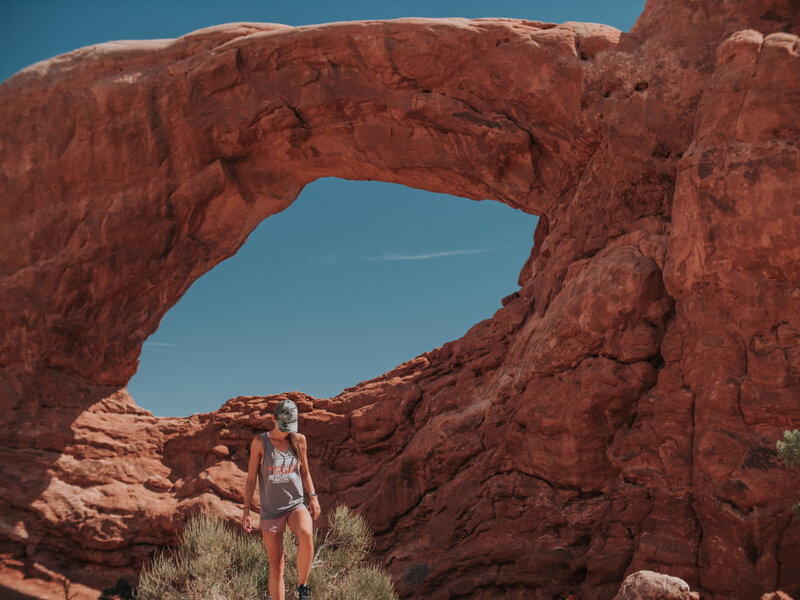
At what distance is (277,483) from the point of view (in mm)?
5898

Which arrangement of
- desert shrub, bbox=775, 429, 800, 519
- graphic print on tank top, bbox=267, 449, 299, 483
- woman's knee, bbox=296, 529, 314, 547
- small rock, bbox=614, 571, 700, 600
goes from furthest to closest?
1. desert shrub, bbox=775, 429, 800, 519
2. graphic print on tank top, bbox=267, 449, 299, 483
3. woman's knee, bbox=296, 529, 314, 547
4. small rock, bbox=614, 571, 700, 600

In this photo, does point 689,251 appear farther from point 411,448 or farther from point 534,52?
point 411,448

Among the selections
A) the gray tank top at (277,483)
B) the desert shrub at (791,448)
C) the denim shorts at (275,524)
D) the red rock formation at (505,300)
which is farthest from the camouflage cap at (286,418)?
the desert shrub at (791,448)

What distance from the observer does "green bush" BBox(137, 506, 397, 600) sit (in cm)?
707

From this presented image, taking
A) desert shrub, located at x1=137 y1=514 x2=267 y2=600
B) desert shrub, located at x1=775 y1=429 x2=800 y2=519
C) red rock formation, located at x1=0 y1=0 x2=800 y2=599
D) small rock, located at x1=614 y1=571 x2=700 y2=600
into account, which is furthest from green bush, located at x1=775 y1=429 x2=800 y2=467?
desert shrub, located at x1=137 y1=514 x2=267 y2=600

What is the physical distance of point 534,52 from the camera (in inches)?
406

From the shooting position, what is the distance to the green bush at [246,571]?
278 inches

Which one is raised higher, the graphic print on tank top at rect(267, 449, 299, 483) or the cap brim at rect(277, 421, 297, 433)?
the cap brim at rect(277, 421, 297, 433)

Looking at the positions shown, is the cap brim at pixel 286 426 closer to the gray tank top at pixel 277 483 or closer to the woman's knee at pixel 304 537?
the gray tank top at pixel 277 483

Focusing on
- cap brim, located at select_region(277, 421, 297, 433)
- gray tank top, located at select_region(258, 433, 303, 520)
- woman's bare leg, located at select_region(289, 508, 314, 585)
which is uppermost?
cap brim, located at select_region(277, 421, 297, 433)

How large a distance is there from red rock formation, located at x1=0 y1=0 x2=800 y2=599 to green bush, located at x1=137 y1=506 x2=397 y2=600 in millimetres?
1262

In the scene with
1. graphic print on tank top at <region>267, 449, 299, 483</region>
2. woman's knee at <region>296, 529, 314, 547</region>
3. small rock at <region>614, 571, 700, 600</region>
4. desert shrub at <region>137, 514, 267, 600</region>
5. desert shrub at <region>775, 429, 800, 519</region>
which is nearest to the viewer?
small rock at <region>614, 571, 700, 600</region>

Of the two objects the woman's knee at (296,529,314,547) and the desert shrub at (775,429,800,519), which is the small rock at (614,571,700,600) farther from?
the woman's knee at (296,529,314,547)

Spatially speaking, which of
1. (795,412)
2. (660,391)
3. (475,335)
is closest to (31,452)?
(475,335)
